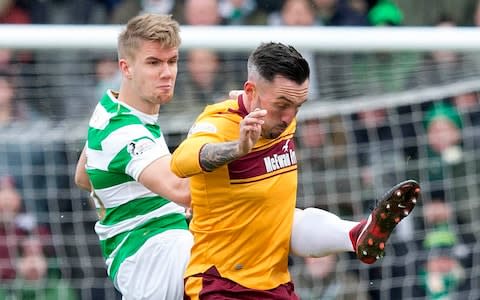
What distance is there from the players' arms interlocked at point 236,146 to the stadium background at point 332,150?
2972 mm

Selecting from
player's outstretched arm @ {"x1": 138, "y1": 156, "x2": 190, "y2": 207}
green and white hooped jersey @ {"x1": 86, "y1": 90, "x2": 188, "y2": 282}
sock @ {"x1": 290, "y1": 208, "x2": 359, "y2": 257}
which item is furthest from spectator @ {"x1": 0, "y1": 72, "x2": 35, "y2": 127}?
sock @ {"x1": 290, "y1": 208, "x2": 359, "y2": 257}

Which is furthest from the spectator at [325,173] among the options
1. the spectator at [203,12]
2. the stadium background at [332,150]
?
the spectator at [203,12]

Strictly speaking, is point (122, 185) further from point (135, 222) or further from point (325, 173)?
point (325, 173)

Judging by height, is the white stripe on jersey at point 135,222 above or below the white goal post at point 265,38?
below

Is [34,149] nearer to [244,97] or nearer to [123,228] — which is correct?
[123,228]

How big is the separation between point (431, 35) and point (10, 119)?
8.89 ft

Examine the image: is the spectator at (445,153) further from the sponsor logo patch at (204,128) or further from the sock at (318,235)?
the sponsor logo patch at (204,128)

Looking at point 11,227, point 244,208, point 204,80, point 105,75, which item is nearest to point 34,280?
point 11,227

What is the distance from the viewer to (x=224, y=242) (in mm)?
5809

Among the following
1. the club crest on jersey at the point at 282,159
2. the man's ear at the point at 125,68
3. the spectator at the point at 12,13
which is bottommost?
the club crest on jersey at the point at 282,159

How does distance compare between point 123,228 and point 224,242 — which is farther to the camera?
point 123,228

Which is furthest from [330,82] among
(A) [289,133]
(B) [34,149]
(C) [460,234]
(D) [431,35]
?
(A) [289,133]

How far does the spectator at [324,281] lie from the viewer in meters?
8.70

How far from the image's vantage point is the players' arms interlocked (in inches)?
205
